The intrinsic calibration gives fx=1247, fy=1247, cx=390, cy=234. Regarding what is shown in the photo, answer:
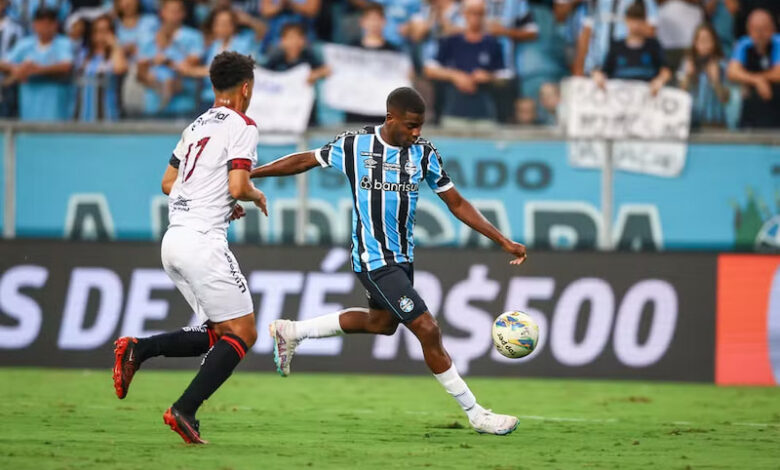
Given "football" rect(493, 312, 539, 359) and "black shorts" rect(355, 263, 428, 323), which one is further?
"football" rect(493, 312, 539, 359)

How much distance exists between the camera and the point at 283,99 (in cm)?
1384

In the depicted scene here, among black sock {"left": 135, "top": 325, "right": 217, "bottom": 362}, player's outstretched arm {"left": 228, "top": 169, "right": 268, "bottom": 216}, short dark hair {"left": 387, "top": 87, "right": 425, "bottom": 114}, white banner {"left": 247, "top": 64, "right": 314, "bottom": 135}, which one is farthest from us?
white banner {"left": 247, "top": 64, "right": 314, "bottom": 135}

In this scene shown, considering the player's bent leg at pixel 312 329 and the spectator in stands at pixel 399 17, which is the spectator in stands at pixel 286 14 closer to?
the spectator in stands at pixel 399 17

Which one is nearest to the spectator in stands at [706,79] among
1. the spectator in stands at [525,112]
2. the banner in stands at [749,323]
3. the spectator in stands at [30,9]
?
the spectator in stands at [525,112]

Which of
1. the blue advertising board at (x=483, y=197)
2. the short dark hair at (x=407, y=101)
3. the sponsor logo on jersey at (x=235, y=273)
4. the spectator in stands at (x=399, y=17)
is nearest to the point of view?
the sponsor logo on jersey at (x=235, y=273)

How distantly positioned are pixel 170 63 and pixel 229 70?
7208mm

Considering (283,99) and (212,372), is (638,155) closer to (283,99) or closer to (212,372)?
(283,99)

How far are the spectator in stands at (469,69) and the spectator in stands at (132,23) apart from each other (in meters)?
3.44

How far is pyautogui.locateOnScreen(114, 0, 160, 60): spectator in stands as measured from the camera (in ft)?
49.0

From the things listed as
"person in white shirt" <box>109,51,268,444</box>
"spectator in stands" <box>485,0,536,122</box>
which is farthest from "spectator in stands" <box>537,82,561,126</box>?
"person in white shirt" <box>109,51,268,444</box>

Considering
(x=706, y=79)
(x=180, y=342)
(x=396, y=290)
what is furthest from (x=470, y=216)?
(x=706, y=79)

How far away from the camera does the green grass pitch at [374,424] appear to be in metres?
6.98

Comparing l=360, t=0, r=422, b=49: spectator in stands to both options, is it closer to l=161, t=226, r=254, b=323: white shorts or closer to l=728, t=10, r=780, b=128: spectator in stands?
l=728, t=10, r=780, b=128: spectator in stands

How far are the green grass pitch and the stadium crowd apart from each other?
10.7ft
